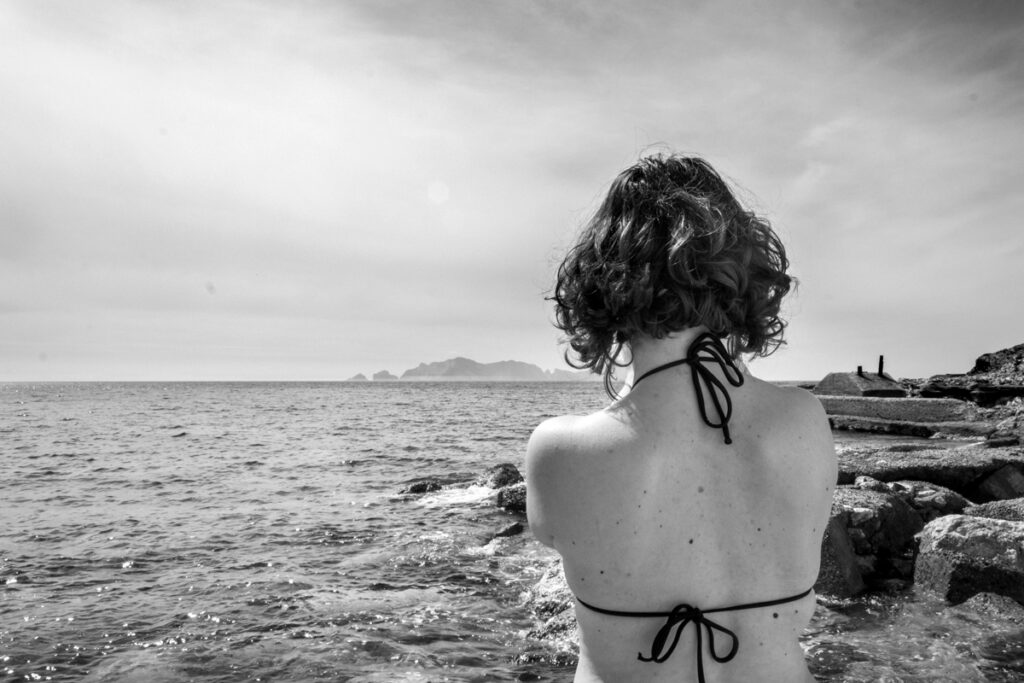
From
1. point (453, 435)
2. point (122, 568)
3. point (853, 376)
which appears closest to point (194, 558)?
point (122, 568)

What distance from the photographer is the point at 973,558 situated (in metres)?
6.50

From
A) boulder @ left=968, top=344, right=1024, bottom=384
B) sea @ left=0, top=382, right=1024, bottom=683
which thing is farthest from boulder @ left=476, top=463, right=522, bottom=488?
boulder @ left=968, top=344, right=1024, bottom=384

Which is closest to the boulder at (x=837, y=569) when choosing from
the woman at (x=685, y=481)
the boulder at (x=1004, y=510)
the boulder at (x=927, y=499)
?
the boulder at (x=1004, y=510)

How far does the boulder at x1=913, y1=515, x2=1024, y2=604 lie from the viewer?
6332 millimetres

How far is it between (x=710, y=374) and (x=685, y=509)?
356 mm

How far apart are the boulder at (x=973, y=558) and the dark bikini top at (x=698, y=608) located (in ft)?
19.4

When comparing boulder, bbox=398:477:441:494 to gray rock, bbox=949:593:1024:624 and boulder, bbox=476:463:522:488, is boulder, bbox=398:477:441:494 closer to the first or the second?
boulder, bbox=476:463:522:488

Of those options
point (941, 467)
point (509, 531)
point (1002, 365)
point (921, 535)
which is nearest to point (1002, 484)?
point (941, 467)

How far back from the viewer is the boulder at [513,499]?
13.8 metres

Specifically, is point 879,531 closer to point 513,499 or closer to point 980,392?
point 513,499

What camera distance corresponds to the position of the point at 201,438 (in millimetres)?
31922

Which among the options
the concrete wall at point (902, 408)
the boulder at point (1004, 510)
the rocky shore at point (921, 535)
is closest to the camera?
the rocky shore at point (921, 535)

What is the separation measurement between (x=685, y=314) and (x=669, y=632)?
84 centimetres

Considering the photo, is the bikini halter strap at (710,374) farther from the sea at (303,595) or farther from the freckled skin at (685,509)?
the sea at (303,595)
